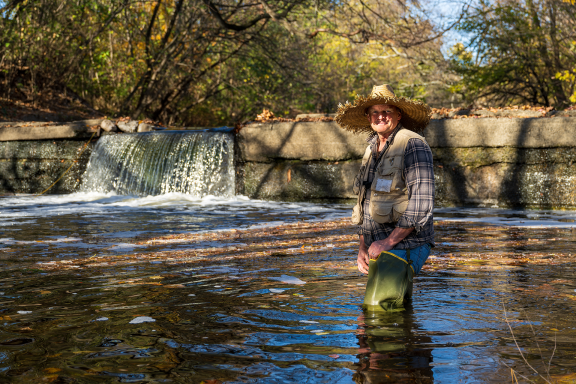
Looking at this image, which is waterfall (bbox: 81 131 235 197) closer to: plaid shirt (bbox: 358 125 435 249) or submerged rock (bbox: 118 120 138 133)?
submerged rock (bbox: 118 120 138 133)

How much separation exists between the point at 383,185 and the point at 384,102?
56 cm

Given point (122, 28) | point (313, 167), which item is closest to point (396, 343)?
point (313, 167)

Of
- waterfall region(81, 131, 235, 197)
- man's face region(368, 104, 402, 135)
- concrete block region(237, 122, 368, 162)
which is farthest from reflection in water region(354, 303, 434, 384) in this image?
waterfall region(81, 131, 235, 197)

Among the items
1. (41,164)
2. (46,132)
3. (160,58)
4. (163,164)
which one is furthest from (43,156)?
(160,58)

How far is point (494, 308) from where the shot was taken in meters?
4.06

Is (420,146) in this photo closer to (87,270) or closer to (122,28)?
(87,270)

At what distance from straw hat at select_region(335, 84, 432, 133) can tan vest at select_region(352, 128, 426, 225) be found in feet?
0.59

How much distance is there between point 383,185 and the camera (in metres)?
4.02

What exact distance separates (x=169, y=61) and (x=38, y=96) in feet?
17.3

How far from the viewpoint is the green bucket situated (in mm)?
3873

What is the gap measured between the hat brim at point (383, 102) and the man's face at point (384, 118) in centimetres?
4

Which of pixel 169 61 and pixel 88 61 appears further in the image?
pixel 88 61

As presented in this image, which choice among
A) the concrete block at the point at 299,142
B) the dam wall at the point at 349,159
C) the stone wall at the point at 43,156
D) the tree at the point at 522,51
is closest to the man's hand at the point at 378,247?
→ the dam wall at the point at 349,159

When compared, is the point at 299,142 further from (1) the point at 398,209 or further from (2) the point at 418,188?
(2) the point at 418,188
